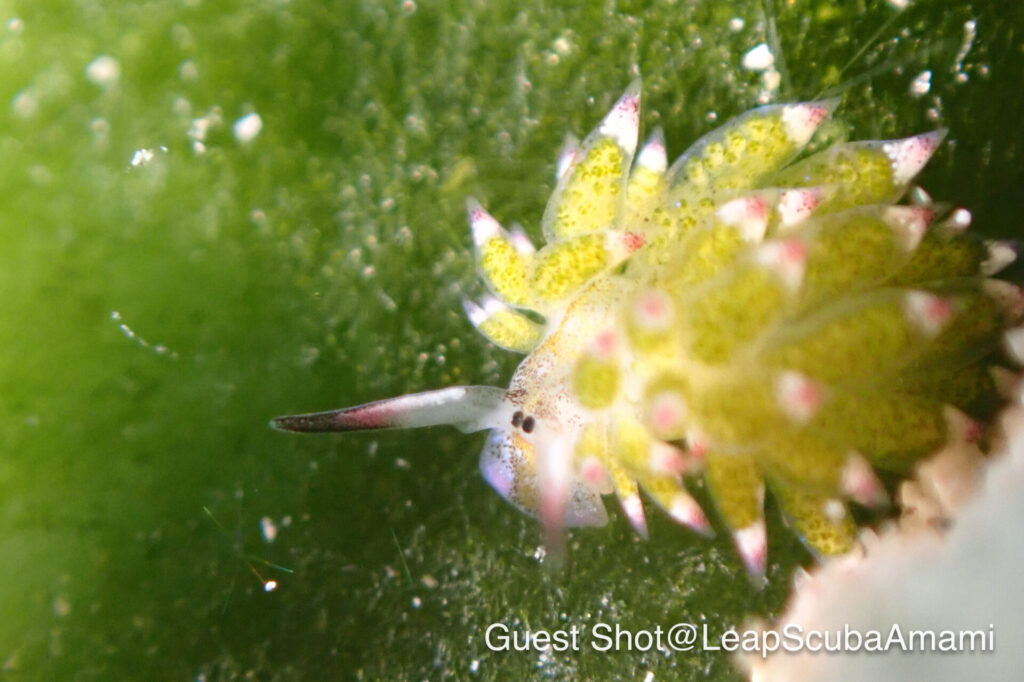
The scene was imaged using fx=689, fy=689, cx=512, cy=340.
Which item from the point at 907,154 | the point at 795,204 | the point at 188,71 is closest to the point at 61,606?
the point at 188,71

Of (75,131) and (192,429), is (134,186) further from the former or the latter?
(192,429)

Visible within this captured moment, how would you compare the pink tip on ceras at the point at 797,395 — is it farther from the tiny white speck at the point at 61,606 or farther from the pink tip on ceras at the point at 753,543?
the tiny white speck at the point at 61,606

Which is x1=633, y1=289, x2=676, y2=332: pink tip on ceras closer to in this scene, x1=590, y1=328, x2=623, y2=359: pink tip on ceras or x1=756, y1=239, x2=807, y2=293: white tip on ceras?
x1=590, y1=328, x2=623, y2=359: pink tip on ceras

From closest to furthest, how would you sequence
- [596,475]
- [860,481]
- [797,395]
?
[797,395] → [860,481] → [596,475]

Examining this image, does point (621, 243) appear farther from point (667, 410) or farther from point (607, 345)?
point (667, 410)

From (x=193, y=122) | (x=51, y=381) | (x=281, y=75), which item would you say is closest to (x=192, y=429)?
(x=51, y=381)

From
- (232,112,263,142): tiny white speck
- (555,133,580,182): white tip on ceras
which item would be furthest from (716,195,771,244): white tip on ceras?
(232,112,263,142): tiny white speck

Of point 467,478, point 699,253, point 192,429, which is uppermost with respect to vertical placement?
point 699,253
